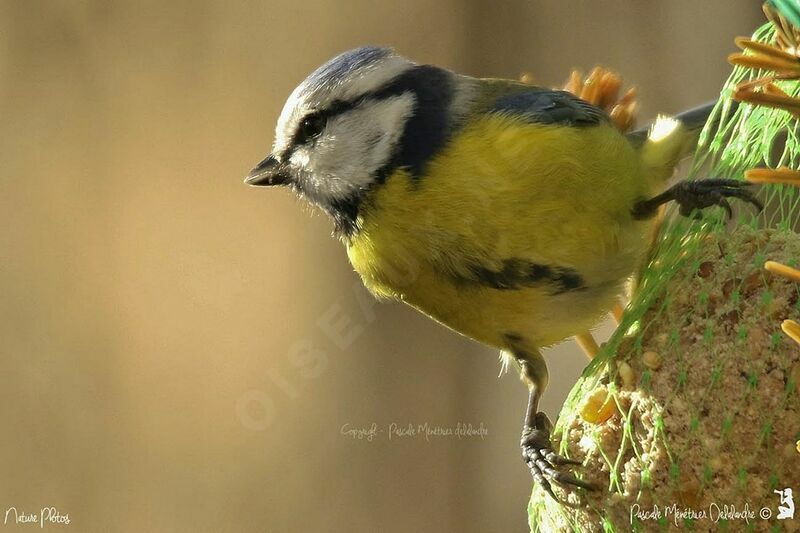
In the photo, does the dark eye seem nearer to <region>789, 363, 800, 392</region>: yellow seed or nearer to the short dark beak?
the short dark beak

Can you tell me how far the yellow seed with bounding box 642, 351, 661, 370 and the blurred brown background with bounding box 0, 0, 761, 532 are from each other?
1639 mm

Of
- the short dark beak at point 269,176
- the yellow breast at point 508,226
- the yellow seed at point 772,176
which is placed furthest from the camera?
the short dark beak at point 269,176

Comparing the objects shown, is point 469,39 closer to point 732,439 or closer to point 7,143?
point 7,143

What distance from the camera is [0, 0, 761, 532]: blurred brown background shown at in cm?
278

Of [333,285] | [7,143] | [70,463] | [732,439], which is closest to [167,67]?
[7,143]

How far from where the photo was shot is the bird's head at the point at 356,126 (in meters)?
1.54

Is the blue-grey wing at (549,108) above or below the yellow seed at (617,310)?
above

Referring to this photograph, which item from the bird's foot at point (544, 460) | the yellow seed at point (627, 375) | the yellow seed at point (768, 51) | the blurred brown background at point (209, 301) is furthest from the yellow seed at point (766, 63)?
the blurred brown background at point (209, 301)

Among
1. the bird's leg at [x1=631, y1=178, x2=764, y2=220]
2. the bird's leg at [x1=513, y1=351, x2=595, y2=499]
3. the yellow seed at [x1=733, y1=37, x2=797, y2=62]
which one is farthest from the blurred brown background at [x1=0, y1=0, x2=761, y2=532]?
the yellow seed at [x1=733, y1=37, x2=797, y2=62]

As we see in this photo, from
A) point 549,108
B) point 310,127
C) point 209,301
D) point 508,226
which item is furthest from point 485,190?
point 209,301

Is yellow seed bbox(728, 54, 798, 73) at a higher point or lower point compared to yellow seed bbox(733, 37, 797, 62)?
lower

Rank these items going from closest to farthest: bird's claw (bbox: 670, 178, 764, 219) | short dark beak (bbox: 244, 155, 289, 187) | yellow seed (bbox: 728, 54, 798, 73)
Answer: yellow seed (bbox: 728, 54, 798, 73)
bird's claw (bbox: 670, 178, 764, 219)
short dark beak (bbox: 244, 155, 289, 187)

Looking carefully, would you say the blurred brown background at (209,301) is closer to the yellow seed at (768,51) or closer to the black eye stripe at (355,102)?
the black eye stripe at (355,102)

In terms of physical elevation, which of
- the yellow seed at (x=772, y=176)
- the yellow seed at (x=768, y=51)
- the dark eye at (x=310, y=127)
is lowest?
the dark eye at (x=310, y=127)
